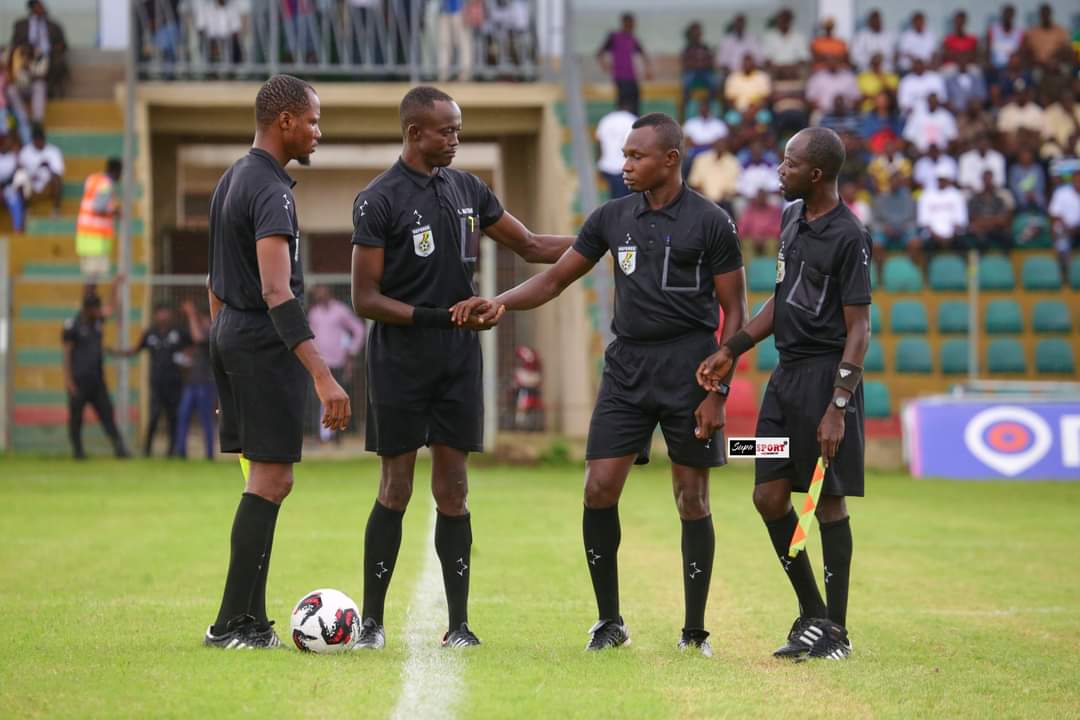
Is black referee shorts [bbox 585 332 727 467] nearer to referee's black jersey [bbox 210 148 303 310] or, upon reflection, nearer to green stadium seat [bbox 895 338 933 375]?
referee's black jersey [bbox 210 148 303 310]

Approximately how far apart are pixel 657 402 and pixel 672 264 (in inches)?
23.7

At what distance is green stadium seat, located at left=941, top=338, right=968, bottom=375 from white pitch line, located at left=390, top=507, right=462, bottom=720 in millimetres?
13324

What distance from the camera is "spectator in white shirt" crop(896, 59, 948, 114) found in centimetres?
2366

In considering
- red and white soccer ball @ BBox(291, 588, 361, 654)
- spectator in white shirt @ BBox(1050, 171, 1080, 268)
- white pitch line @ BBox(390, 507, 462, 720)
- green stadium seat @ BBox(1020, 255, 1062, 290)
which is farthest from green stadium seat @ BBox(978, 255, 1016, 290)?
red and white soccer ball @ BBox(291, 588, 361, 654)

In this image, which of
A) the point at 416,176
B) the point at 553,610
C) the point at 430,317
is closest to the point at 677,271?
the point at 430,317

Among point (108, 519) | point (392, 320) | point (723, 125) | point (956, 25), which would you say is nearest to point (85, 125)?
point (723, 125)

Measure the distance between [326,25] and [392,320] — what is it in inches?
694

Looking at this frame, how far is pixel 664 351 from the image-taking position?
6992mm

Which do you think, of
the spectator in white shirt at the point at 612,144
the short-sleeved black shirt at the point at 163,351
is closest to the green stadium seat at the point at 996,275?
the spectator in white shirt at the point at 612,144

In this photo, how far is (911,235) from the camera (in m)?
21.9

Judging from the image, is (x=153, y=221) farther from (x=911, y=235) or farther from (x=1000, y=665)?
(x=1000, y=665)

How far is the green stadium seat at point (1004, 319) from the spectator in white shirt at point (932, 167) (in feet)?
6.33

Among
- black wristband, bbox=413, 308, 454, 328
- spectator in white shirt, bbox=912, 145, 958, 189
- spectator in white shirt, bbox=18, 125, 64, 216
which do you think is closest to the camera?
black wristband, bbox=413, 308, 454, 328

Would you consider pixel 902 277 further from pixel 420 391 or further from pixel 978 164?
pixel 420 391
